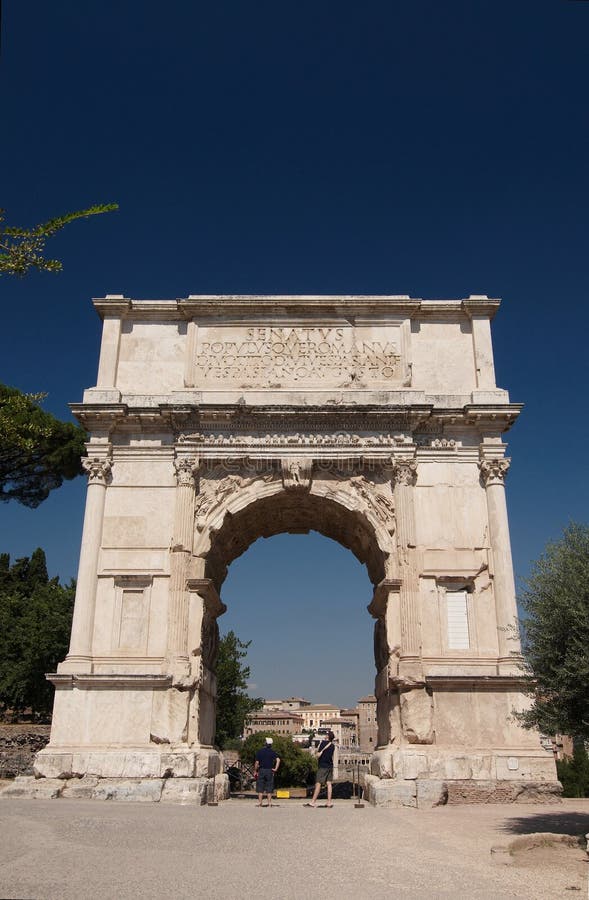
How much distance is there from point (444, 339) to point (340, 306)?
249 cm

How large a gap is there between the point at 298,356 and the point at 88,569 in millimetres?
6446

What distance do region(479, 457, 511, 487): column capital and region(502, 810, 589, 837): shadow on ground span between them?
6562mm

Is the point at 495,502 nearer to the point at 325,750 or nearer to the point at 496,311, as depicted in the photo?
the point at 496,311

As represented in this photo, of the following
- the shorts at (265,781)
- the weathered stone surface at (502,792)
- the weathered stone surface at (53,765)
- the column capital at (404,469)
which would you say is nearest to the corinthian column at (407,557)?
the column capital at (404,469)

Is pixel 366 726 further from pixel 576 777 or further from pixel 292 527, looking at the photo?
pixel 292 527

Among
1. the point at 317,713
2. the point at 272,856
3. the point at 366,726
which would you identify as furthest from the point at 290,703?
the point at 272,856

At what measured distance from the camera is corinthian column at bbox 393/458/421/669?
15.2 m

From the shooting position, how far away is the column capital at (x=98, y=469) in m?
16.4

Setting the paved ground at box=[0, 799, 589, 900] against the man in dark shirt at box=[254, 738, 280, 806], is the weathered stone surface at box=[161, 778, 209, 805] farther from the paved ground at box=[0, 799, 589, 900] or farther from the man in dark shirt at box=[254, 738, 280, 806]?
the paved ground at box=[0, 799, 589, 900]

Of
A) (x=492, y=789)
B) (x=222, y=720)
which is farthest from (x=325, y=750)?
(x=222, y=720)

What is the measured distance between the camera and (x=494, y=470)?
16.4 m

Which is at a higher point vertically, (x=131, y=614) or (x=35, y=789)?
(x=131, y=614)

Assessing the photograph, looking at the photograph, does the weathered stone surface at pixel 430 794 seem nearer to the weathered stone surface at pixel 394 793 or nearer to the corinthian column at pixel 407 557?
the weathered stone surface at pixel 394 793

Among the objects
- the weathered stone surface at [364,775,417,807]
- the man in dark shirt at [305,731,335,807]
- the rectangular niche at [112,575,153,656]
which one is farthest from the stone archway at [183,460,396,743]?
the weathered stone surface at [364,775,417,807]
